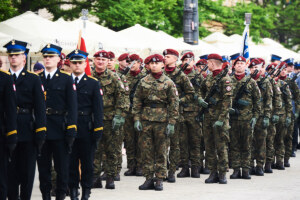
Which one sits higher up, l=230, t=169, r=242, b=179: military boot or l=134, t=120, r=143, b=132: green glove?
l=134, t=120, r=143, b=132: green glove

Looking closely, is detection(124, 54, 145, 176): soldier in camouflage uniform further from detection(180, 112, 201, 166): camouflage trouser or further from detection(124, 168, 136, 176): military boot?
detection(180, 112, 201, 166): camouflage trouser

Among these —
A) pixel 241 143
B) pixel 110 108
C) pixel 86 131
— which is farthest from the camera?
pixel 241 143

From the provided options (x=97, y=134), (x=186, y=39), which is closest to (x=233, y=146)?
(x=97, y=134)

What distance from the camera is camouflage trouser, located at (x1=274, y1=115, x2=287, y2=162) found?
15.8 meters

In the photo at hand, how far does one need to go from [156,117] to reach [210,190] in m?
1.48

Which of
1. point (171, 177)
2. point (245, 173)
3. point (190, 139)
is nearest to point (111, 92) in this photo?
point (171, 177)

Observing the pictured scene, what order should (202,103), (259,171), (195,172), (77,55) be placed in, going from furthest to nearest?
(259,171) → (195,172) → (202,103) → (77,55)

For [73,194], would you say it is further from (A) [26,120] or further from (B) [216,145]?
(B) [216,145]

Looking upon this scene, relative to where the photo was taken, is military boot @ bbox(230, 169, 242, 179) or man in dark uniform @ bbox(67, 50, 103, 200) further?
military boot @ bbox(230, 169, 242, 179)

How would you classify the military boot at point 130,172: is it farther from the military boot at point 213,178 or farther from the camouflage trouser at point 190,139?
the military boot at point 213,178

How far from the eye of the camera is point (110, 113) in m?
12.2

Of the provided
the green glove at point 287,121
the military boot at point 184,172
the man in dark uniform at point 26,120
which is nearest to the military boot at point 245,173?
the military boot at point 184,172

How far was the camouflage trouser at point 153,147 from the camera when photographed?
39.4ft

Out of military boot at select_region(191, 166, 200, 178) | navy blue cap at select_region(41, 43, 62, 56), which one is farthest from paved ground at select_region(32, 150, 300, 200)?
navy blue cap at select_region(41, 43, 62, 56)
